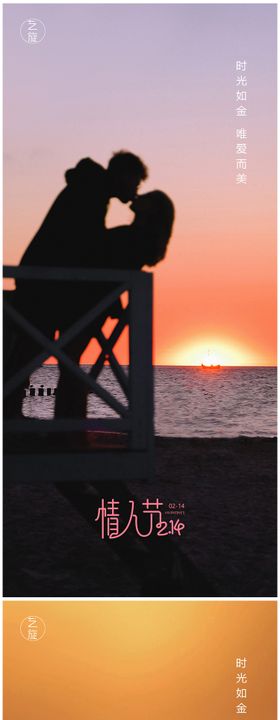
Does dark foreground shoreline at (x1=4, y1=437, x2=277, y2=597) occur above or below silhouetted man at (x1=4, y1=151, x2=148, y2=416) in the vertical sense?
below

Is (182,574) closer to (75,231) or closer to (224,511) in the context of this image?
(75,231)

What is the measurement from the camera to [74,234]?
550 cm

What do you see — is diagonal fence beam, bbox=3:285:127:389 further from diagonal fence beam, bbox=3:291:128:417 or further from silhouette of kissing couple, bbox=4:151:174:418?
silhouette of kissing couple, bbox=4:151:174:418

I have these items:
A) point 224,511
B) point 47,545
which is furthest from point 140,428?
point 224,511

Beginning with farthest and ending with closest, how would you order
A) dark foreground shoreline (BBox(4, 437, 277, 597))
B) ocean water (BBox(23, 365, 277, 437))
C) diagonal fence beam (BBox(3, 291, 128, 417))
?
ocean water (BBox(23, 365, 277, 437))
dark foreground shoreline (BBox(4, 437, 277, 597))
diagonal fence beam (BBox(3, 291, 128, 417))

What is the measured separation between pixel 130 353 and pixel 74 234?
117 centimetres

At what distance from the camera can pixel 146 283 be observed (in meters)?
4.88

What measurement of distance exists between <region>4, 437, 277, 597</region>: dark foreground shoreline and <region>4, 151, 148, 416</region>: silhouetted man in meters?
1.31

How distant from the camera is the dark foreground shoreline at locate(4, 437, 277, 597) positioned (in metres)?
6.68

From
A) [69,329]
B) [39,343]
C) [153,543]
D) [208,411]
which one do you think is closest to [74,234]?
[69,329]

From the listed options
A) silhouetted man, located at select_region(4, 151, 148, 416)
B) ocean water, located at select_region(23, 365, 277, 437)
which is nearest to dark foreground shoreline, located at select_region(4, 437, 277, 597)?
silhouetted man, located at select_region(4, 151, 148, 416)

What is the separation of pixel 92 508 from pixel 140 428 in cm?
199

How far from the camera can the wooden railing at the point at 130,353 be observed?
4707 mm

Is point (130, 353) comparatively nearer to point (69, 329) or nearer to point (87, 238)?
point (69, 329)
